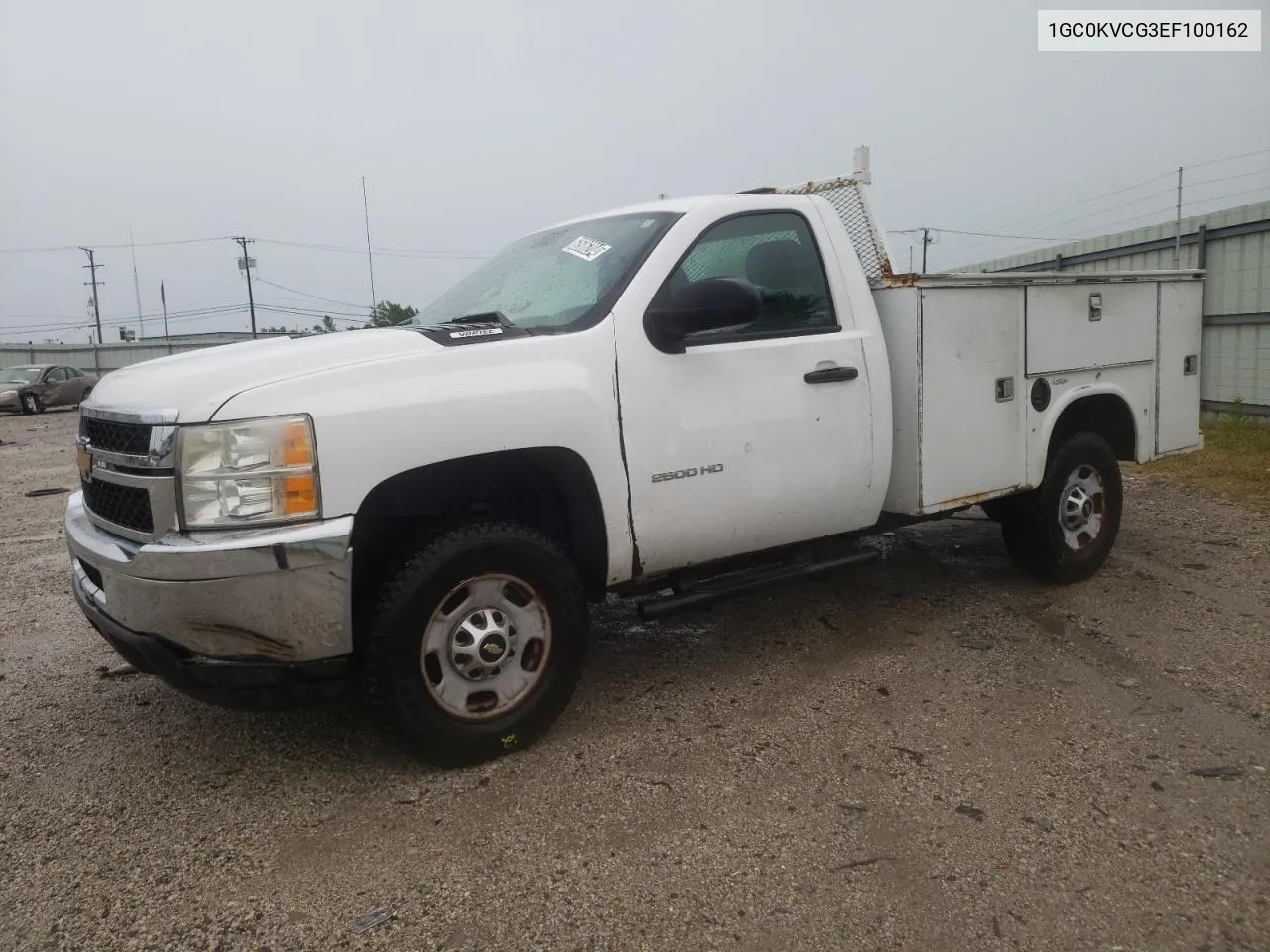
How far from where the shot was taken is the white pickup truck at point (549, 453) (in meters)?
2.81

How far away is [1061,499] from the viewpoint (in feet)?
16.3

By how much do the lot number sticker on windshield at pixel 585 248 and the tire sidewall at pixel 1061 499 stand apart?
105 inches

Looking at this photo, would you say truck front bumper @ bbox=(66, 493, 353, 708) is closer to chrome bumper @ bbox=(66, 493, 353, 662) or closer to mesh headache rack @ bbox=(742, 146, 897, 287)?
chrome bumper @ bbox=(66, 493, 353, 662)

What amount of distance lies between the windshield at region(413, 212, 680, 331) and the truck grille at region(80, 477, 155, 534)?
56.1 inches

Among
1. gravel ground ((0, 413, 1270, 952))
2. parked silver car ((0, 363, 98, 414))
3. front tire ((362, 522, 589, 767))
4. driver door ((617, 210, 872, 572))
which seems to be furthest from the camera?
parked silver car ((0, 363, 98, 414))

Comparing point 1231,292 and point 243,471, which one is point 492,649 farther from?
point 1231,292

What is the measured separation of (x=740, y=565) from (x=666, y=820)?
4.48 feet

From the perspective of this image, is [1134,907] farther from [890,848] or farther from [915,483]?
[915,483]

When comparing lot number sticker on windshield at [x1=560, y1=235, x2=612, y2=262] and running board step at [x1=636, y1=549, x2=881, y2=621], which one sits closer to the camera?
running board step at [x1=636, y1=549, x2=881, y2=621]

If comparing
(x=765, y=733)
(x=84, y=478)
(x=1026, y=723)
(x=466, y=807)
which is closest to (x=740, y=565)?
(x=765, y=733)

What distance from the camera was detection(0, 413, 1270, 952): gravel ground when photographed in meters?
2.44

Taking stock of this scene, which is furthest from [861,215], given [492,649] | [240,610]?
[240,610]

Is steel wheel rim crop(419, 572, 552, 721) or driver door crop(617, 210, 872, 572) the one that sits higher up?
driver door crop(617, 210, 872, 572)

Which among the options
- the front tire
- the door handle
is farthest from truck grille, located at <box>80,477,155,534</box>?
the door handle
